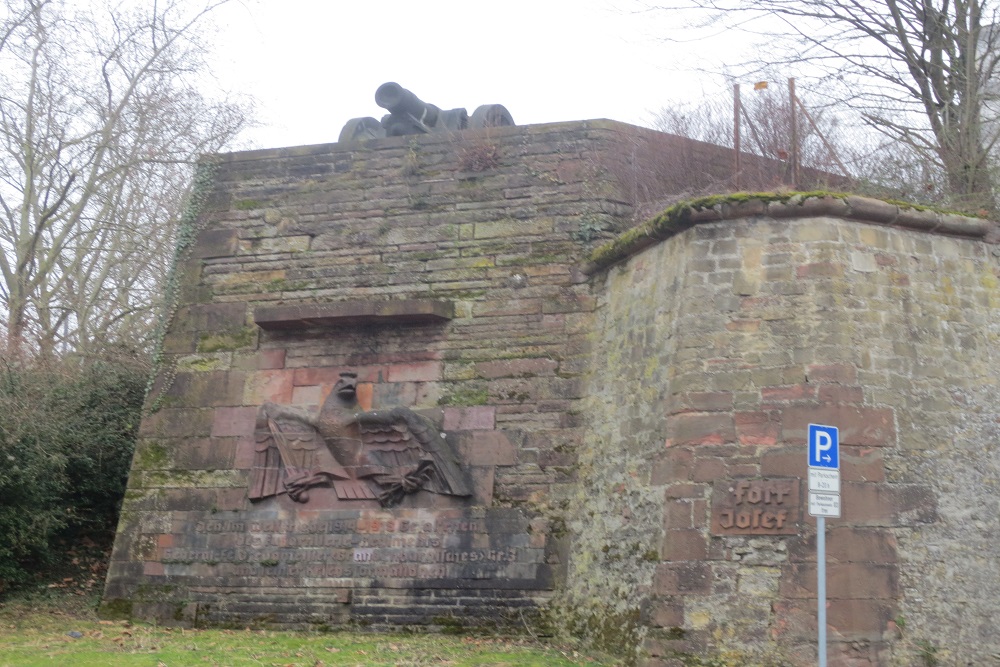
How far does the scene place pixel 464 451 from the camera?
432 inches

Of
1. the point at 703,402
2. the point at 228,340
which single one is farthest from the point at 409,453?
the point at 703,402

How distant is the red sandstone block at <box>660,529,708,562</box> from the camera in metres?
8.91

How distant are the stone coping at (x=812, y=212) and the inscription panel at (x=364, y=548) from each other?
3.01m

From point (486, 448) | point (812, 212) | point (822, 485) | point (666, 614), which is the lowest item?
point (666, 614)

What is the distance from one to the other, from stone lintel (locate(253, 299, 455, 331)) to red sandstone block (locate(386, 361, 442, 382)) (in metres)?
0.42

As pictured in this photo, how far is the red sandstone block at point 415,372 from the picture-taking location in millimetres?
11336

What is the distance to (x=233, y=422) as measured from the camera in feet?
38.5

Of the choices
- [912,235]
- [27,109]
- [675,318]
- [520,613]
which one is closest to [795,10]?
[912,235]

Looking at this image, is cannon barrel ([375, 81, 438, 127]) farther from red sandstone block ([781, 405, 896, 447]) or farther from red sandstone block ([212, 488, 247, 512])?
red sandstone block ([781, 405, 896, 447])

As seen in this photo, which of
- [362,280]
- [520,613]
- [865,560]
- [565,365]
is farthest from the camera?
[362,280]

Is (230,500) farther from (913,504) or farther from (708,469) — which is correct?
(913,504)

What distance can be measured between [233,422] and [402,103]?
379cm

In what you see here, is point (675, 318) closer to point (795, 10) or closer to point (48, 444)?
point (795, 10)

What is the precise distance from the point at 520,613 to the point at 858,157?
5.34 m
